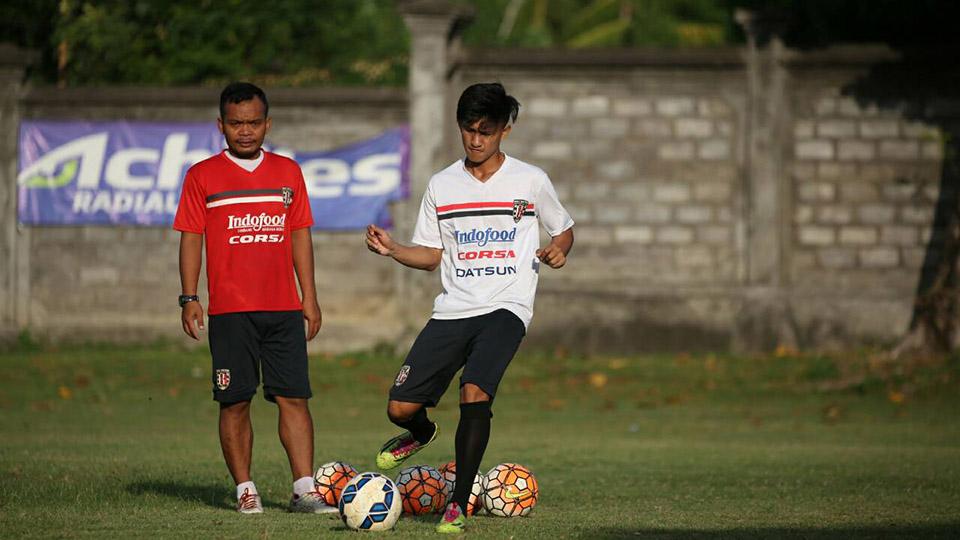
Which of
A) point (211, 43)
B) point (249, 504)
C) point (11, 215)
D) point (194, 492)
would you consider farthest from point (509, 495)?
point (211, 43)

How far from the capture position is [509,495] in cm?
798

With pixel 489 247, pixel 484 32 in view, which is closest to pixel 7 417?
pixel 489 247

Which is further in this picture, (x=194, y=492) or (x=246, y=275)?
(x=194, y=492)

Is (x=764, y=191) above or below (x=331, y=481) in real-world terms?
above

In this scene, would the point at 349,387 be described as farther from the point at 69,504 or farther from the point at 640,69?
the point at 69,504

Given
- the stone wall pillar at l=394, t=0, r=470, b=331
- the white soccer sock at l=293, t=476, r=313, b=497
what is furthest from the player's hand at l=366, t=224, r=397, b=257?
the stone wall pillar at l=394, t=0, r=470, b=331

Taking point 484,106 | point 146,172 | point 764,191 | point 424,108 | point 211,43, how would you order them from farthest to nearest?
point 211,43
point 146,172
point 424,108
point 764,191
point 484,106

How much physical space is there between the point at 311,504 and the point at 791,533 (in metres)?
2.51

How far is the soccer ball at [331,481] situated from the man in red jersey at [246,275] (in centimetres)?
5

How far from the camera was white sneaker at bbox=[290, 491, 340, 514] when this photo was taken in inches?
322

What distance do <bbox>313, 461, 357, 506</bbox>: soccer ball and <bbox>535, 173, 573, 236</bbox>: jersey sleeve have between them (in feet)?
5.67

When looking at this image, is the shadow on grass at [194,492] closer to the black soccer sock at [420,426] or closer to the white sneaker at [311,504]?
the white sneaker at [311,504]

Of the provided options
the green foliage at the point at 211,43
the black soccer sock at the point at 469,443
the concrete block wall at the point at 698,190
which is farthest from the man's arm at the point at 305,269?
the green foliage at the point at 211,43

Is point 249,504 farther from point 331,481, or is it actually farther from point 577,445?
point 577,445
